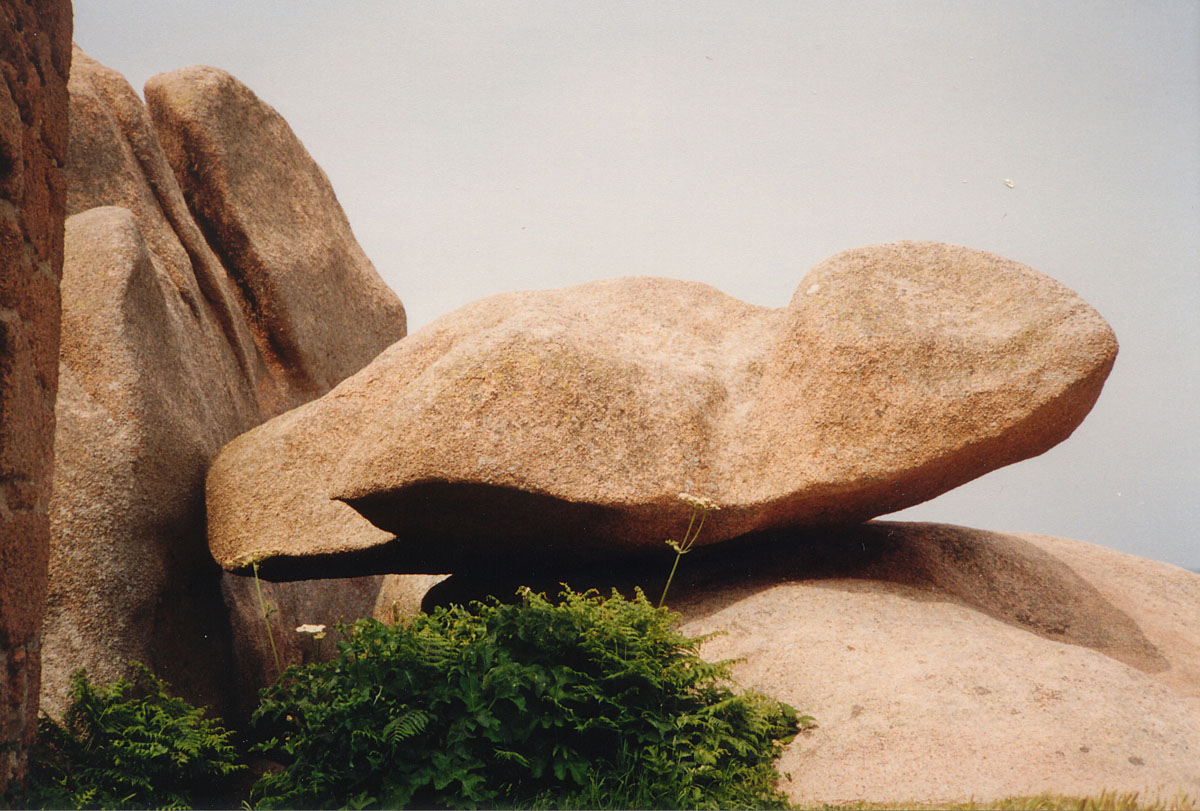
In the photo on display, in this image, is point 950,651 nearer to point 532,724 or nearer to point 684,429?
point 684,429

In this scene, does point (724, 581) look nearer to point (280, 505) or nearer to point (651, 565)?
point (651, 565)

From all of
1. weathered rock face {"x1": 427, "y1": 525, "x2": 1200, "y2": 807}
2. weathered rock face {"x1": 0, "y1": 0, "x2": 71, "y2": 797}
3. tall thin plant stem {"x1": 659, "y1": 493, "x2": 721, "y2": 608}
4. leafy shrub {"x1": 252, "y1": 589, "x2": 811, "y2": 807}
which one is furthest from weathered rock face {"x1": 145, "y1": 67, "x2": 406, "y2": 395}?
leafy shrub {"x1": 252, "y1": 589, "x2": 811, "y2": 807}

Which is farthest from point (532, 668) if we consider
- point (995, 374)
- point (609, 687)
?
point (995, 374)

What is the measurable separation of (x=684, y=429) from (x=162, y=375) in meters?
3.44

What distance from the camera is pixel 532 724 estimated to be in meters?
4.18

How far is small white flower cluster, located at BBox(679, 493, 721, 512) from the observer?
5465 millimetres

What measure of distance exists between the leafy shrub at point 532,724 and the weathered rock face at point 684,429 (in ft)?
3.58

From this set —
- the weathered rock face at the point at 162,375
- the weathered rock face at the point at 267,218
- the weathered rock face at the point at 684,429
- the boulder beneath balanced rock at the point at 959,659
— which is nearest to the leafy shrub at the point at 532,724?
the boulder beneath balanced rock at the point at 959,659

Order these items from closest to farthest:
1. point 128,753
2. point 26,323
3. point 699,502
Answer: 1. point 26,323
2. point 128,753
3. point 699,502

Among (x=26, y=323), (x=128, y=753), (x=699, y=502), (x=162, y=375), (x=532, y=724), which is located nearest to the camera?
(x=26, y=323)

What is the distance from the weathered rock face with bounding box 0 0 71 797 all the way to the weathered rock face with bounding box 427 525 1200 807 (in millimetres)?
3201

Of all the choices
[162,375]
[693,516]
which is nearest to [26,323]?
[162,375]

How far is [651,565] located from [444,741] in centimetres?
265

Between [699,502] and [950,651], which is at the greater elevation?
[699,502]
